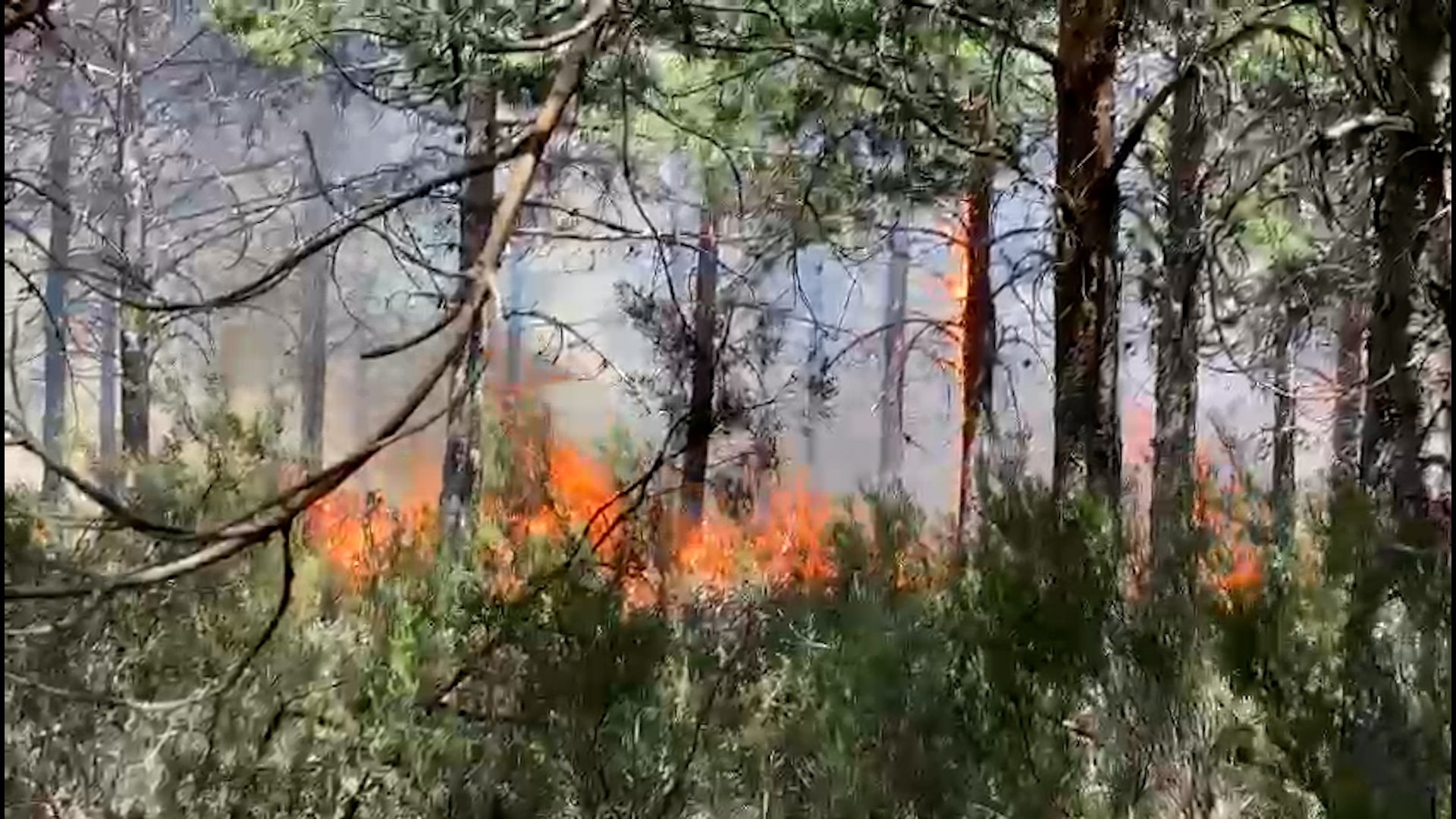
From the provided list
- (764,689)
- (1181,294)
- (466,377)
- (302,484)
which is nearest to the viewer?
(302,484)

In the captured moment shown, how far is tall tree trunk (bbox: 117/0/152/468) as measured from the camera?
148 cm

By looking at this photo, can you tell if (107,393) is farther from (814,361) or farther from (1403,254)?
(1403,254)

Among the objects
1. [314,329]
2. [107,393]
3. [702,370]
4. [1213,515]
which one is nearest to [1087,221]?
[1213,515]

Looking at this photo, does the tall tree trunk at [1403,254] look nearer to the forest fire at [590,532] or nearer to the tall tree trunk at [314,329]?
the forest fire at [590,532]

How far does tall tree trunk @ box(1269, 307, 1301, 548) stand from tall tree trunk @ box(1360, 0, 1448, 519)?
9 centimetres

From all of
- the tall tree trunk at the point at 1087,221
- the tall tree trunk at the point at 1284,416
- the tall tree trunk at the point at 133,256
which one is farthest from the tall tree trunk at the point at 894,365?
the tall tree trunk at the point at 133,256

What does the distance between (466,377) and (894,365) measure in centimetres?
56

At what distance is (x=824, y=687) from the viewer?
4.90 ft

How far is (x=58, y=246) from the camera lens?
1.43 metres

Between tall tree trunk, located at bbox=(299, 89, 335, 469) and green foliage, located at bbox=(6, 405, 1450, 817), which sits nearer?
green foliage, located at bbox=(6, 405, 1450, 817)

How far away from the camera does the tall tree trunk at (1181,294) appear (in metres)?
1.62

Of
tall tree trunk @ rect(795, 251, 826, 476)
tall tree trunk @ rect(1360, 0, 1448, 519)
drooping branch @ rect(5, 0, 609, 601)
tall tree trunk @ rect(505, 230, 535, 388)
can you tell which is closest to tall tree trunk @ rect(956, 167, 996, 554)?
tall tree trunk @ rect(795, 251, 826, 476)

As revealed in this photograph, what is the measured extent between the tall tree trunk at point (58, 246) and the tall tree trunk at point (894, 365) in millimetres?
907

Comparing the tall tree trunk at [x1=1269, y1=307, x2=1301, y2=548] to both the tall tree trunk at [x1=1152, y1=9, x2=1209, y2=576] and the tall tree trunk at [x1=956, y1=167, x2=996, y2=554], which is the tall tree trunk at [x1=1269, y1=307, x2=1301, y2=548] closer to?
the tall tree trunk at [x1=1152, y1=9, x2=1209, y2=576]
